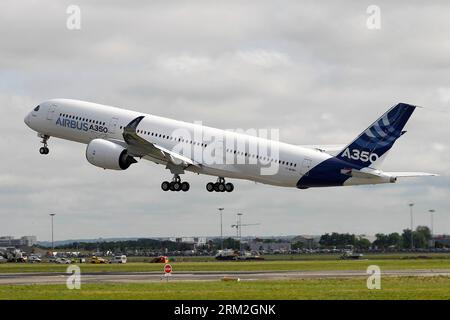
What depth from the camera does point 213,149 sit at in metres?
86.8

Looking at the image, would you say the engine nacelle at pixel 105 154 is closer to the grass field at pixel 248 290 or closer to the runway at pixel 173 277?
the runway at pixel 173 277

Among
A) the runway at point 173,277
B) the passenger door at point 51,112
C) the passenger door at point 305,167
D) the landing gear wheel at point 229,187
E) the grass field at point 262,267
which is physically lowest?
the grass field at point 262,267

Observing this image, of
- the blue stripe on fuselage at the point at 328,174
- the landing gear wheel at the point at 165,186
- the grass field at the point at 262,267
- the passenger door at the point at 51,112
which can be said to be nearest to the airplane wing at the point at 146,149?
the landing gear wheel at the point at 165,186

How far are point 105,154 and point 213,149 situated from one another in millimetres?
9522

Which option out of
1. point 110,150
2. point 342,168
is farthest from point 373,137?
point 110,150

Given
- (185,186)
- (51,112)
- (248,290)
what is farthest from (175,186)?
(248,290)

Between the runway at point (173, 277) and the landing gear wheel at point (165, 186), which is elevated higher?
the landing gear wheel at point (165, 186)

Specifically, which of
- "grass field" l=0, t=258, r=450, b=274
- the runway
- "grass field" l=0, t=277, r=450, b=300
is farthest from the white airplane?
"grass field" l=0, t=277, r=450, b=300

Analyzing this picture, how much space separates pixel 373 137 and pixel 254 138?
10545 millimetres

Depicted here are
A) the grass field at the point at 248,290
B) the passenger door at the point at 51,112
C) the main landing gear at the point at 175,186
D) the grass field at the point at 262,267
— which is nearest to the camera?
the grass field at the point at 248,290

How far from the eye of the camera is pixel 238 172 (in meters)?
86.8

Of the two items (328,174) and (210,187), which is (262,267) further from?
(328,174)

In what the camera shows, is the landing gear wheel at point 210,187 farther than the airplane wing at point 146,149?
Yes

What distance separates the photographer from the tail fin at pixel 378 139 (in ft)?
260
